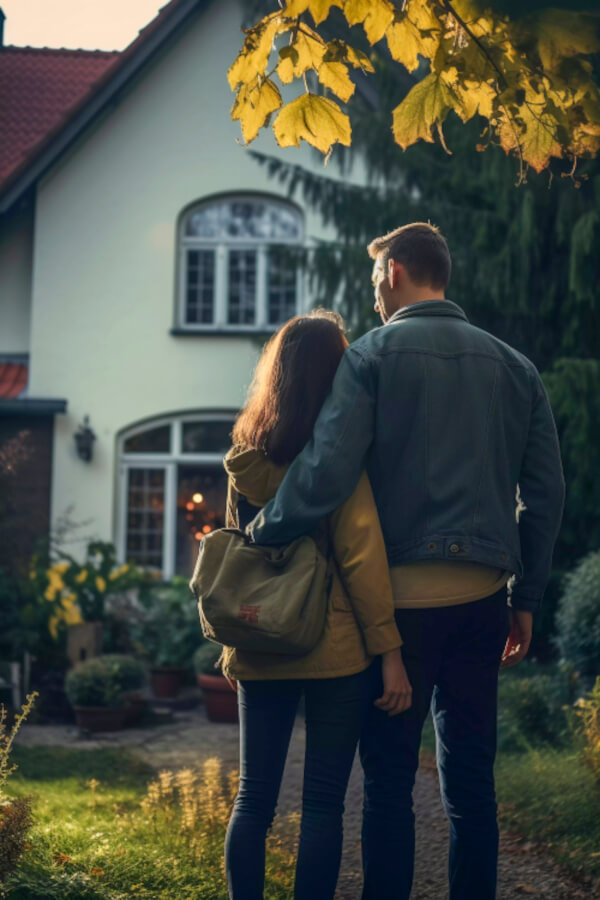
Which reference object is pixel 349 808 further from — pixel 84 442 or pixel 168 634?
pixel 84 442

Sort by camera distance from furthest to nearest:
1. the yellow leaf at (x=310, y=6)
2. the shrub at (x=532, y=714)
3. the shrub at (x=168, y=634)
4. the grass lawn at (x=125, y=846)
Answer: the shrub at (x=168, y=634) < the shrub at (x=532, y=714) < the grass lawn at (x=125, y=846) < the yellow leaf at (x=310, y=6)

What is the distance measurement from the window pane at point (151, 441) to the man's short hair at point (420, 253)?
9627 millimetres

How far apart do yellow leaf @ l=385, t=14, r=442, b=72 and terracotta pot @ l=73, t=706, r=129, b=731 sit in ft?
19.0

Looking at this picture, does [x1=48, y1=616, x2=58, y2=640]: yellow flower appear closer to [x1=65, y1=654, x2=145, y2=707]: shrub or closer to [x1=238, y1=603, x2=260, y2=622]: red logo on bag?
[x1=65, y1=654, x2=145, y2=707]: shrub

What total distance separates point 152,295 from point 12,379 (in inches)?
Result: 75.0

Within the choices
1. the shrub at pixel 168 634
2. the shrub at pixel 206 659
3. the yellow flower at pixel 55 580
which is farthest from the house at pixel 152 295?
the shrub at pixel 206 659

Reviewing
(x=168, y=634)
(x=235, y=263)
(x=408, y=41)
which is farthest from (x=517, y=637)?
(x=235, y=263)

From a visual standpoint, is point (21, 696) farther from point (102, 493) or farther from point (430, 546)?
A: point (430, 546)

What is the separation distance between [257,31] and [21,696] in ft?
20.4

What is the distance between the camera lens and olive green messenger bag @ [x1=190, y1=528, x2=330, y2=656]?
8.48 feet

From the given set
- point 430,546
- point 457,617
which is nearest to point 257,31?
point 430,546

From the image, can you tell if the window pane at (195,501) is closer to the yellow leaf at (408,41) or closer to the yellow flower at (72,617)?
the yellow flower at (72,617)

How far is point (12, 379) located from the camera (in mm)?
12242

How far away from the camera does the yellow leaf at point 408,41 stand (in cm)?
276
